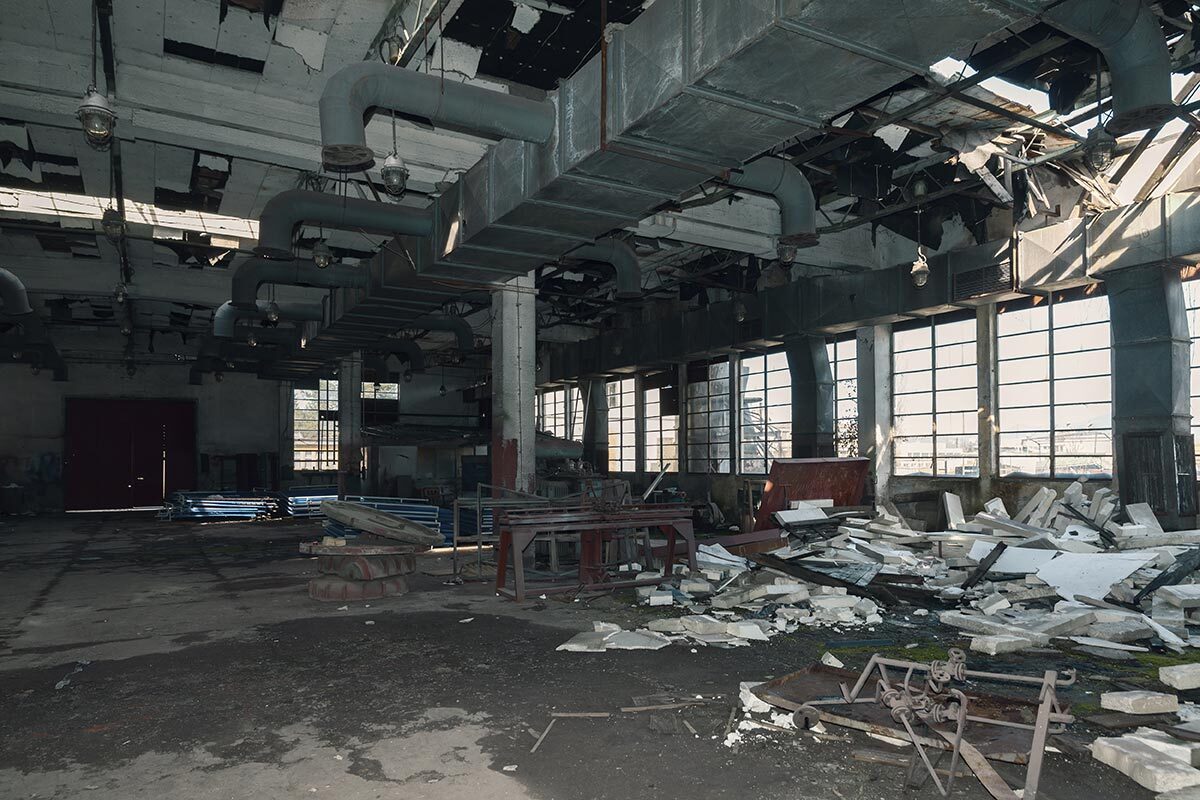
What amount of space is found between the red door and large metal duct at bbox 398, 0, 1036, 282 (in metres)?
22.2

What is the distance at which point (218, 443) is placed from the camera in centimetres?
2703

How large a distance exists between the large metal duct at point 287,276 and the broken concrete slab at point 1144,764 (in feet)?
39.7

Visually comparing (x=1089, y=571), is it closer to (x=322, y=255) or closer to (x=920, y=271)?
(x=920, y=271)

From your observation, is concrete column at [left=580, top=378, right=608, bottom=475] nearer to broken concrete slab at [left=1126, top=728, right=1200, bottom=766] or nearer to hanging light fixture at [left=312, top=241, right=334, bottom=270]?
hanging light fixture at [left=312, top=241, right=334, bottom=270]

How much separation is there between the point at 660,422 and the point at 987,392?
10.3 meters

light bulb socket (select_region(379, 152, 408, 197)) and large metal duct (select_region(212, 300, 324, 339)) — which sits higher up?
light bulb socket (select_region(379, 152, 408, 197))

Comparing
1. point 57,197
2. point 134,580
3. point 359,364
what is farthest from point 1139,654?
point 359,364

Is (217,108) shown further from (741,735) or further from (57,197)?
(741,735)

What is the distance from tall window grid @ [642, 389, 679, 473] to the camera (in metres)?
22.0

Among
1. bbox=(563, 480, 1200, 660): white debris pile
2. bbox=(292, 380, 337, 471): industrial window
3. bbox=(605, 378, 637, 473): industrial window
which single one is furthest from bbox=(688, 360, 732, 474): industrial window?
bbox=(292, 380, 337, 471): industrial window

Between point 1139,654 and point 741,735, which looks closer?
point 741,735

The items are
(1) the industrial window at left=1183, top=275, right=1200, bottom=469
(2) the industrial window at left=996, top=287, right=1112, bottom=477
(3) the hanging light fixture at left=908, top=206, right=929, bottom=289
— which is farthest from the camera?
(3) the hanging light fixture at left=908, top=206, right=929, bottom=289

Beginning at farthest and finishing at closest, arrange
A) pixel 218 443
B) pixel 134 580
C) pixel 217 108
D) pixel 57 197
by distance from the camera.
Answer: pixel 218 443
pixel 57 197
pixel 134 580
pixel 217 108

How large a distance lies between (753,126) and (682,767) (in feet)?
15.0
